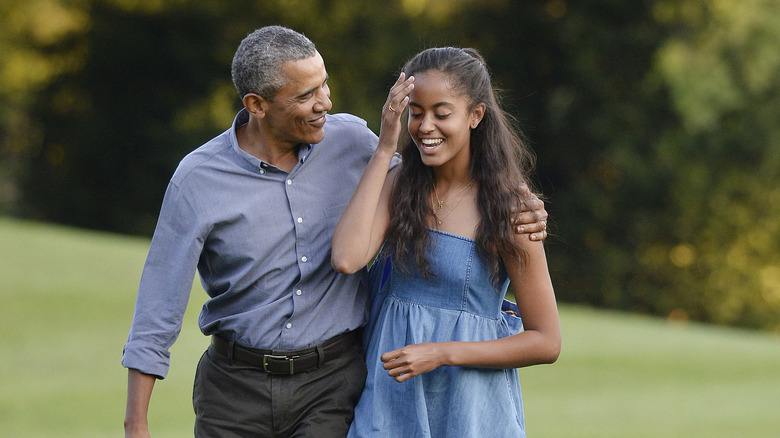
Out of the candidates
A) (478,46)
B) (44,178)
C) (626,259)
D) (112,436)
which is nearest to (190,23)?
(44,178)

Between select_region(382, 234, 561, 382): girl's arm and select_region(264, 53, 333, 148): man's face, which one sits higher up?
select_region(264, 53, 333, 148): man's face

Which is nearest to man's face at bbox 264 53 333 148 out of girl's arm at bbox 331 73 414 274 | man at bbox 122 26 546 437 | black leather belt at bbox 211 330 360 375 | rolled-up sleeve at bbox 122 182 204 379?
man at bbox 122 26 546 437

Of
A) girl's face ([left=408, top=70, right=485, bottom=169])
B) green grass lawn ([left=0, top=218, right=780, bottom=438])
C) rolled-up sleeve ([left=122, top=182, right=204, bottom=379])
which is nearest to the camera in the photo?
girl's face ([left=408, top=70, right=485, bottom=169])

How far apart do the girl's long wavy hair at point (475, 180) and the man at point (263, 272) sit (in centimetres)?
26

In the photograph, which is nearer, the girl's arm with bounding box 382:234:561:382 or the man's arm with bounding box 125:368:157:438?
the girl's arm with bounding box 382:234:561:382

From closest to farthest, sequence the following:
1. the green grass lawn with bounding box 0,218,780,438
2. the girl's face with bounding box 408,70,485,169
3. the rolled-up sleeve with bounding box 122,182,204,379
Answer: the girl's face with bounding box 408,70,485,169 < the rolled-up sleeve with bounding box 122,182,204,379 < the green grass lawn with bounding box 0,218,780,438

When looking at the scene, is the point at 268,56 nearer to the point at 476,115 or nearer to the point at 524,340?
the point at 476,115

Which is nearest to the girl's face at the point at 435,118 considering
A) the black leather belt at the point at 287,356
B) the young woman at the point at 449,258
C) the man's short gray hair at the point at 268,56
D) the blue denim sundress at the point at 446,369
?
the young woman at the point at 449,258

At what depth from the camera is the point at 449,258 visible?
315 centimetres

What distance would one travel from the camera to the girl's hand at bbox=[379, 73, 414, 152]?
2.97m

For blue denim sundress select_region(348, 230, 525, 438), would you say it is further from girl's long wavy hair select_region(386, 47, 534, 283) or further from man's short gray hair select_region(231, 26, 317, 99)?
man's short gray hair select_region(231, 26, 317, 99)

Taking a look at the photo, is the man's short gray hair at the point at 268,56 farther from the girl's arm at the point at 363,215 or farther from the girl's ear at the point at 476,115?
the girl's ear at the point at 476,115

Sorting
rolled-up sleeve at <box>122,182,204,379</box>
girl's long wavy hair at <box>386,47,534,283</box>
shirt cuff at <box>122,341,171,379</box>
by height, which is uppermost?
girl's long wavy hair at <box>386,47,534,283</box>

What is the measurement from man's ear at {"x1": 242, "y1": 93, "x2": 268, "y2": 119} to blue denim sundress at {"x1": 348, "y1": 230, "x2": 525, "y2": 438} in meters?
0.66
